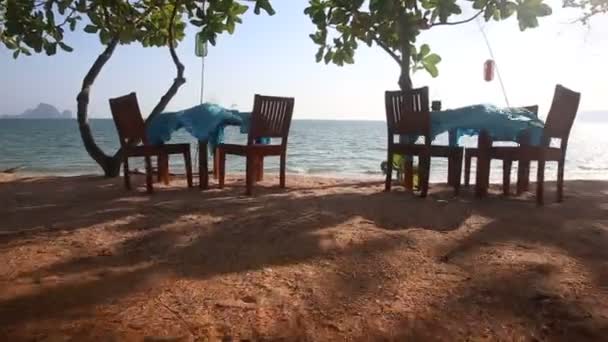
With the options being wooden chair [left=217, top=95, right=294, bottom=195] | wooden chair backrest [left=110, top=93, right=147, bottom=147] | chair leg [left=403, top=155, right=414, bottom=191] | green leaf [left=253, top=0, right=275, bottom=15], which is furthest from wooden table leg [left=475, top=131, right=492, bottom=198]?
wooden chair backrest [left=110, top=93, right=147, bottom=147]

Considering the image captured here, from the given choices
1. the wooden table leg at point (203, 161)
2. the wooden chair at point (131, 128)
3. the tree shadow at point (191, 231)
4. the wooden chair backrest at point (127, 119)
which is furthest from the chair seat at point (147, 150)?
the tree shadow at point (191, 231)

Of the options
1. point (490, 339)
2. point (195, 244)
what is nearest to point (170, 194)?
point (195, 244)

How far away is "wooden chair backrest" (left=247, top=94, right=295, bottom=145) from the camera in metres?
4.57

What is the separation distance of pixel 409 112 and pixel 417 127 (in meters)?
0.17

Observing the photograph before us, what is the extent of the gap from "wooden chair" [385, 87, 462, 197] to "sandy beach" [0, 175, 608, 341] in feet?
2.13

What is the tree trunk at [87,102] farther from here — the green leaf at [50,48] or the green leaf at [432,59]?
the green leaf at [432,59]

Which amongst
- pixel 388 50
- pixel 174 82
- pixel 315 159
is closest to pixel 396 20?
pixel 388 50

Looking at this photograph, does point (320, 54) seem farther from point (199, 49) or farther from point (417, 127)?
point (417, 127)

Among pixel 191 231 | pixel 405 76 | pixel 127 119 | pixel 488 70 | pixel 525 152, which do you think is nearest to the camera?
pixel 191 231

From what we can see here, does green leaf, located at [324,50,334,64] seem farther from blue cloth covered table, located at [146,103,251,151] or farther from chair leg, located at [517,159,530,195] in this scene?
chair leg, located at [517,159,530,195]

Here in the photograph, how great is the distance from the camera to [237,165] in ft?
44.1

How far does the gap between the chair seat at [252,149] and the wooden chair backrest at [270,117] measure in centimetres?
7

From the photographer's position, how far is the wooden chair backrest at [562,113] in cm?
404

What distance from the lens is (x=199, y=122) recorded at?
15.8ft
